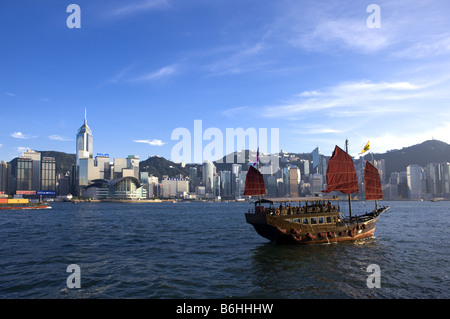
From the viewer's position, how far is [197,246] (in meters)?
35.3

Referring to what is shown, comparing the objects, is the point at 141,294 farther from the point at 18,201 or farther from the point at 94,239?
the point at 18,201

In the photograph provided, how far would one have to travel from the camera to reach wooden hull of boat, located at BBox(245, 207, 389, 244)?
3334 centimetres

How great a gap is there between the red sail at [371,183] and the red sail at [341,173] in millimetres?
2477

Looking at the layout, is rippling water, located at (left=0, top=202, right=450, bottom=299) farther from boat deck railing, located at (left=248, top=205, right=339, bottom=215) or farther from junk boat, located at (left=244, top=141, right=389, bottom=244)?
boat deck railing, located at (left=248, top=205, right=339, bottom=215)

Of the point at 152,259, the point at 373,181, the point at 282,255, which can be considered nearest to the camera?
the point at 152,259

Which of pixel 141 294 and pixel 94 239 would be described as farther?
pixel 94 239

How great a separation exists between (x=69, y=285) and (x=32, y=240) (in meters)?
24.9

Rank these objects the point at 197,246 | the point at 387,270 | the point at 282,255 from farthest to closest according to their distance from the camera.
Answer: the point at 197,246 → the point at 282,255 → the point at 387,270

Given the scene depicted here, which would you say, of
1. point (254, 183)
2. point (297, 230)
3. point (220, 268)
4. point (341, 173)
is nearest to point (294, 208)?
point (297, 230)

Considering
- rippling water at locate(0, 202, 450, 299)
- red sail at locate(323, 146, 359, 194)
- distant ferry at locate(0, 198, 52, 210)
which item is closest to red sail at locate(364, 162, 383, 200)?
red sail at locate(323, 146, 359, 194)

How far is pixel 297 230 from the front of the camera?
34.0 meters

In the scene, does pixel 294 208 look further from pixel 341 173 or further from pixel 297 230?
pixel 341 173
